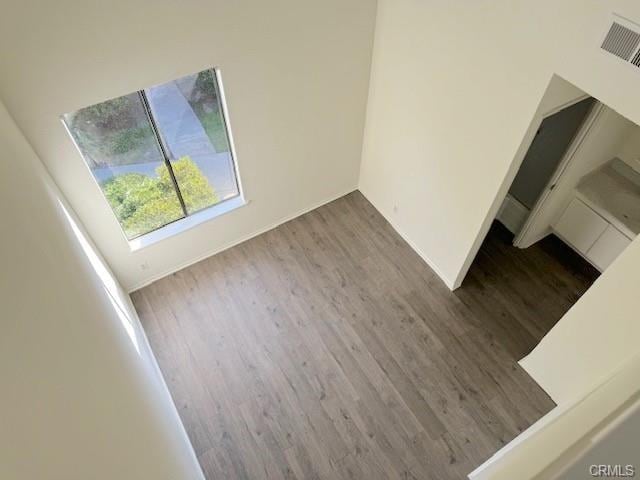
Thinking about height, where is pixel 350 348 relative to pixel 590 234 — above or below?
below

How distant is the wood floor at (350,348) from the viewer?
3.97 metres

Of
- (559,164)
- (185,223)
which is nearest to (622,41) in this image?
(559,164)

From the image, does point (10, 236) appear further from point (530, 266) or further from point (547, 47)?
point (530, 266)

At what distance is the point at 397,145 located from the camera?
4812 millimetres

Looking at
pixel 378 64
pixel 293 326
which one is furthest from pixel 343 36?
pixel 293 326

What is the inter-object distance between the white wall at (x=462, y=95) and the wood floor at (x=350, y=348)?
1.80 ft

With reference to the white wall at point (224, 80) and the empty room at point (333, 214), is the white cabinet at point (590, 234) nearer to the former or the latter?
the empty room at point (333, 214)

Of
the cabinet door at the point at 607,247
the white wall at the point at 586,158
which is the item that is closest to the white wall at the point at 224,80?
the white wall at the point at 586,158

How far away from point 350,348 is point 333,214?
1757 millimetres

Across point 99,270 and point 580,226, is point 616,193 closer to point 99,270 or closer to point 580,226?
point 580,226

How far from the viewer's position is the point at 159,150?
13.6 feet

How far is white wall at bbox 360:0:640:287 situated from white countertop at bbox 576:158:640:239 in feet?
4.41

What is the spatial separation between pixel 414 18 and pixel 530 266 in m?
2.89

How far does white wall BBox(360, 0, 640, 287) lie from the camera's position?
277 centimetres
